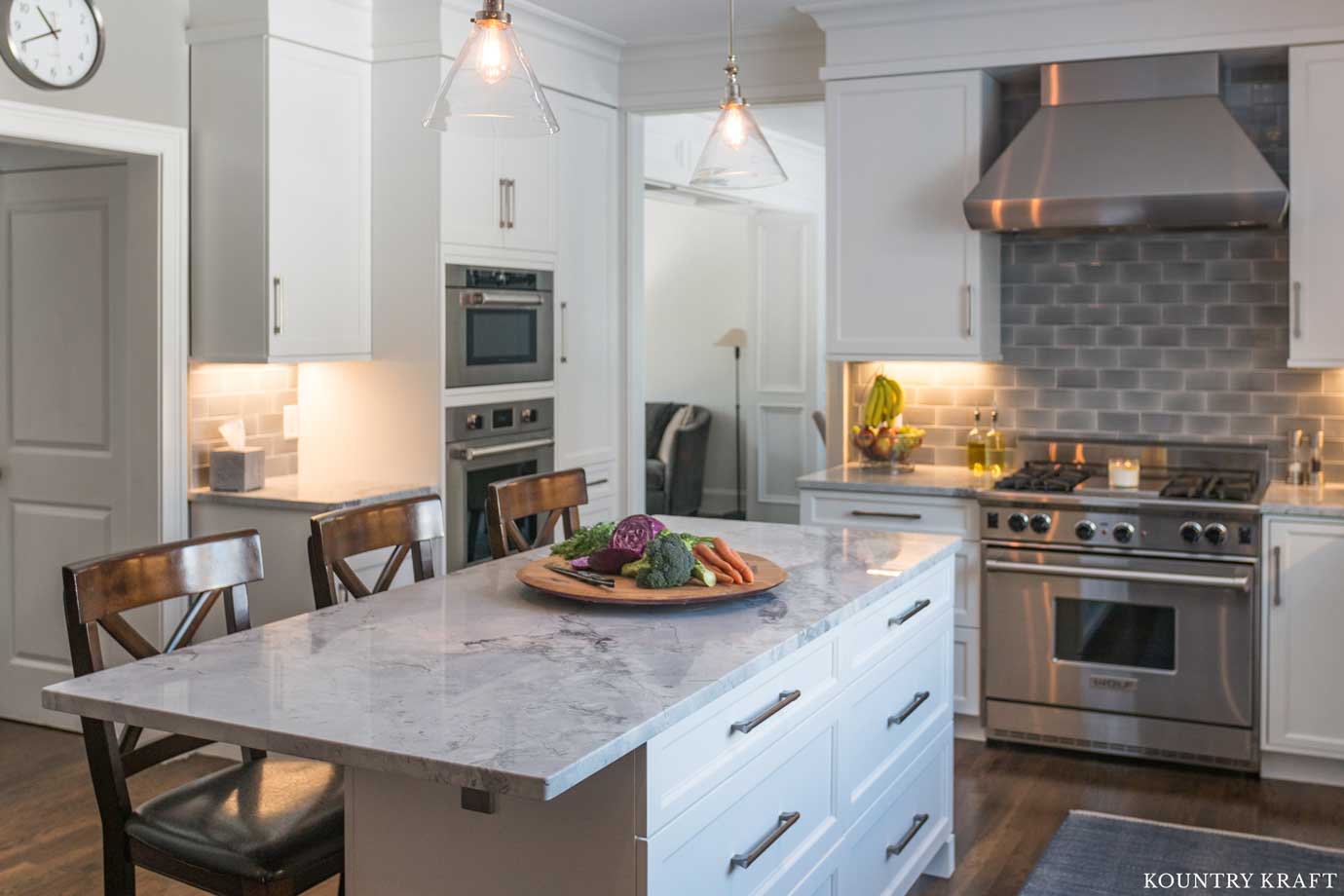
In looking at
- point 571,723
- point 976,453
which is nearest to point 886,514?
point 976,453

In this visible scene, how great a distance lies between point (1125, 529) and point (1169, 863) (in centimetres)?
117

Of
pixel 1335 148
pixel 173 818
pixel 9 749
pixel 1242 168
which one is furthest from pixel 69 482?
pixel 1335 148

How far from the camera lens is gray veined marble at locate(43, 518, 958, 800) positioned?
1789 millimetres

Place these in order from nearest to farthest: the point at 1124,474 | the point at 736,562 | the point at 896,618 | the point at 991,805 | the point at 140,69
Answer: the point at 736,562
the point at 896,618
the point at 991,805
the point at 140,69
the point at 1124,474

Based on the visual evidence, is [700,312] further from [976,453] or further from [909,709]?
[909,709]

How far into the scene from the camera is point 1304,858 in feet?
11.9

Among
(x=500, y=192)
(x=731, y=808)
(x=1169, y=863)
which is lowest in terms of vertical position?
(x=1169, y=863)

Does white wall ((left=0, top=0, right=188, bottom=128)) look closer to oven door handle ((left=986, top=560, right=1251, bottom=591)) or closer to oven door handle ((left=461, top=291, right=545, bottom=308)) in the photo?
oven door handle ((left=461, top=291, right=545, bottom=308))

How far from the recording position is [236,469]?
446 centimetres

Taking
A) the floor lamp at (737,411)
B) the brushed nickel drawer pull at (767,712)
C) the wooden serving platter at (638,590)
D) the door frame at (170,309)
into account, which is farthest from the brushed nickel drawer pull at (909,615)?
the floor lamp at (737,411)

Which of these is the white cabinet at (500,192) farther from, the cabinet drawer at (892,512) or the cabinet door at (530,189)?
the cabinet drawer at (892,512)

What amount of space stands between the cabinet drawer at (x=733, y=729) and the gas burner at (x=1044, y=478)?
215 centimetres

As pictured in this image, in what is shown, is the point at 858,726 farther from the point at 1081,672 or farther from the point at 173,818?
the point at 1081,672

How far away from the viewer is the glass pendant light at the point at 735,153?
3.04 metres
